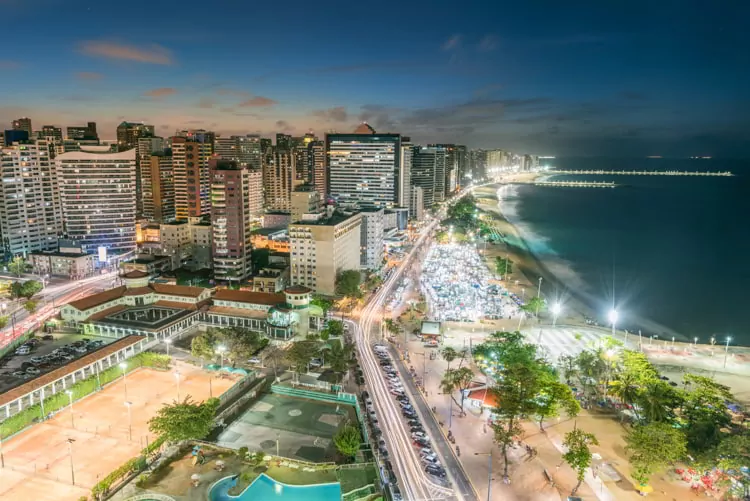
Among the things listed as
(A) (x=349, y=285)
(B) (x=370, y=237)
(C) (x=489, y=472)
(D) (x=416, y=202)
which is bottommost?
(C) (x=489, y=472)

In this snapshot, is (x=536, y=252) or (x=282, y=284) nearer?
(x=282, y=284)

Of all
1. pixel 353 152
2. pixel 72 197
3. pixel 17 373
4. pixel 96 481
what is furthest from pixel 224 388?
pixel 353 152

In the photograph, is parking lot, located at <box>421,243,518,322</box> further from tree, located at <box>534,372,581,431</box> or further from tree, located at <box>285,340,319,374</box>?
tree, located at <box>534,372,581,431</box>

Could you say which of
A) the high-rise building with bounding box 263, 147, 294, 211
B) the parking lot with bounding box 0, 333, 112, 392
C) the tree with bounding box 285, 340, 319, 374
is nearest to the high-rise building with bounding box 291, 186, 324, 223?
the parking lot with bounding box 0, 333, 112, 392

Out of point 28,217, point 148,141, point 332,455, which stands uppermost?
point 148,141

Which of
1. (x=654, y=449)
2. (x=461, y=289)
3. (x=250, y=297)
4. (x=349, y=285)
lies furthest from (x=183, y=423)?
(x=461, y=289)

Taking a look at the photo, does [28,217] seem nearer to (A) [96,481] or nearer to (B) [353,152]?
(B) [353,152]

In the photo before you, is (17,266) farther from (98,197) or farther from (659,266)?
(659,266)
